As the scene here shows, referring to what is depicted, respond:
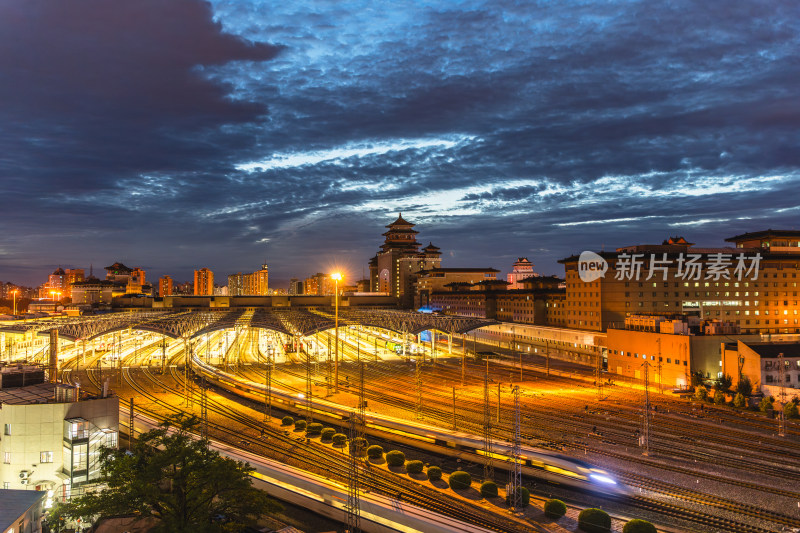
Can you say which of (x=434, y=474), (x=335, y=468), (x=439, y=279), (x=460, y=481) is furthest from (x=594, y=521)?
(x=439, y=279)

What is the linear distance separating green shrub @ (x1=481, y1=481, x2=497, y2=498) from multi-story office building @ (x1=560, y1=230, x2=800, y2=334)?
44228 mm

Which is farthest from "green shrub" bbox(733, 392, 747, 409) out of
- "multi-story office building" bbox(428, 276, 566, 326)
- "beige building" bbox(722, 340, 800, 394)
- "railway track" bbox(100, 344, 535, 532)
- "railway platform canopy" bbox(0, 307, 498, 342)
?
"multi-story office building" bbox(428, 276, 566, 326)

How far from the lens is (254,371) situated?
2026 inches

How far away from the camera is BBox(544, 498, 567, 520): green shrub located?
63.3ft

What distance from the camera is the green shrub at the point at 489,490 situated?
20922mm

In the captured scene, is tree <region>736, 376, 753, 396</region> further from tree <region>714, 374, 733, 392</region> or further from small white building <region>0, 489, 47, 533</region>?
small white building <region>0, 489, 47, 533</region>

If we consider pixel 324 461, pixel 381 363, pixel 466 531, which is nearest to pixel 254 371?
pixel 381 363

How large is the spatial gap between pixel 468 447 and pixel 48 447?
57.2 feet

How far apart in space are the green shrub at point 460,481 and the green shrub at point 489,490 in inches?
43.0

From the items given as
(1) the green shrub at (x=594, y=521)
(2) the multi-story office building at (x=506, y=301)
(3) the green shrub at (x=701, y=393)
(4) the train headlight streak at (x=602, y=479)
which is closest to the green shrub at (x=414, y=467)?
(4) the train headlight streak at (x=602, y=479)

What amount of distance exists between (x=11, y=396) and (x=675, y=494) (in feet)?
87.2

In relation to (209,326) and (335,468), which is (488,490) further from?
(209,326)

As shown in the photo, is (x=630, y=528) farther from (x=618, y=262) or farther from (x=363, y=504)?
(x=618, y=262)

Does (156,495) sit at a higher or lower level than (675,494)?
higher
